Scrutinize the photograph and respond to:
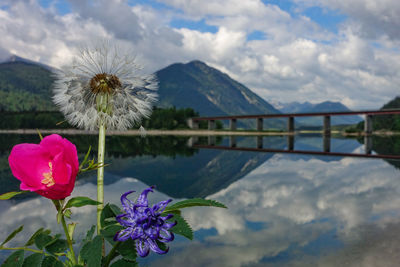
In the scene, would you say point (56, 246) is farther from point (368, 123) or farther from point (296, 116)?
point (368, 123)

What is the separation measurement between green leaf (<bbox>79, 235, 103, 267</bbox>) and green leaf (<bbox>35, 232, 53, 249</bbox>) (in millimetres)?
636

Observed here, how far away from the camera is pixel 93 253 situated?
209cm

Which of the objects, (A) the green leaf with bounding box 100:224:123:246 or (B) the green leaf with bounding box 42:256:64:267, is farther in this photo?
(B) the green leaf with bounding box 42:256:64:267

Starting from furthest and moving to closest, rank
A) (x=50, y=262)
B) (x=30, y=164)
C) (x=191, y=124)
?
(x=191, y=124) → (x=50, y=262) → (x=30, y=164)

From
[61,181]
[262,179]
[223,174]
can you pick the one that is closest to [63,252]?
[61,181]

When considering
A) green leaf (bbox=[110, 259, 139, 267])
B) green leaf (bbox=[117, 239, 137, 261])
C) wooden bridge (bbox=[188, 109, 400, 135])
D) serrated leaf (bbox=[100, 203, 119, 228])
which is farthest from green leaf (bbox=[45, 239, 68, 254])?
wooden bridge (bbox=[188, 109, 400, 135])

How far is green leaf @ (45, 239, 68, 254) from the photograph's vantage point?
8.46 feet

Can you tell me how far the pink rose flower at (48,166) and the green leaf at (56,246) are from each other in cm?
93

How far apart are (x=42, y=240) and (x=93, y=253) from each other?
0.81 meters

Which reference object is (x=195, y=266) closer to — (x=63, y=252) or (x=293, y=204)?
(x=63, y=252)

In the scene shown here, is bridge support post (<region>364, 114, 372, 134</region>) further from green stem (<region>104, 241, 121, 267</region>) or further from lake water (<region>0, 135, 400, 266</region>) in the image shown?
green stem (<region>104, 241, 121, 267</region>)

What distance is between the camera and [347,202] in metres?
9.44

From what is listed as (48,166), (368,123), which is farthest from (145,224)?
(368,123)

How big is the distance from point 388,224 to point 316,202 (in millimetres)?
2422
